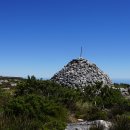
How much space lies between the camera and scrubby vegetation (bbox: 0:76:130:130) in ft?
44.4

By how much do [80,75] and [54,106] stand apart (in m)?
11.2

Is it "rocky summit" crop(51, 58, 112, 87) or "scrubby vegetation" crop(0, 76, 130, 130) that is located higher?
"rocky summit" crop(51, 58, 112, 87)

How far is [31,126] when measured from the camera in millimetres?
11812

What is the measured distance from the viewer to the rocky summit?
90.3 ft

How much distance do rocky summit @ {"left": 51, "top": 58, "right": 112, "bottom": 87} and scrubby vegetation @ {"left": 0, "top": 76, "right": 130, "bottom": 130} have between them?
164 cm

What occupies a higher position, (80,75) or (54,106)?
(80,75)

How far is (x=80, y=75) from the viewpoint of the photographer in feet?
92.7

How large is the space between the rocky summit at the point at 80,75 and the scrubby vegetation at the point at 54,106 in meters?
1.64

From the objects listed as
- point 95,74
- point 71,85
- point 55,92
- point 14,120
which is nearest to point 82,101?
point 55,92

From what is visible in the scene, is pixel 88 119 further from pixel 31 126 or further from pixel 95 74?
pixel 95 74

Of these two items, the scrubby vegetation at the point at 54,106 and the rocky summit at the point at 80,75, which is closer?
the scrubby vegetation at the point at 54,106

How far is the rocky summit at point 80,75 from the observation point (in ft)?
90.3

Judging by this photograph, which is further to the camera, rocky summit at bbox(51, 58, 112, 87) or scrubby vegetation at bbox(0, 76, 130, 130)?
rocky summit at bbox(51, 58, 112, 87)

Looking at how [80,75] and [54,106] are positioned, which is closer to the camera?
[54,106]
